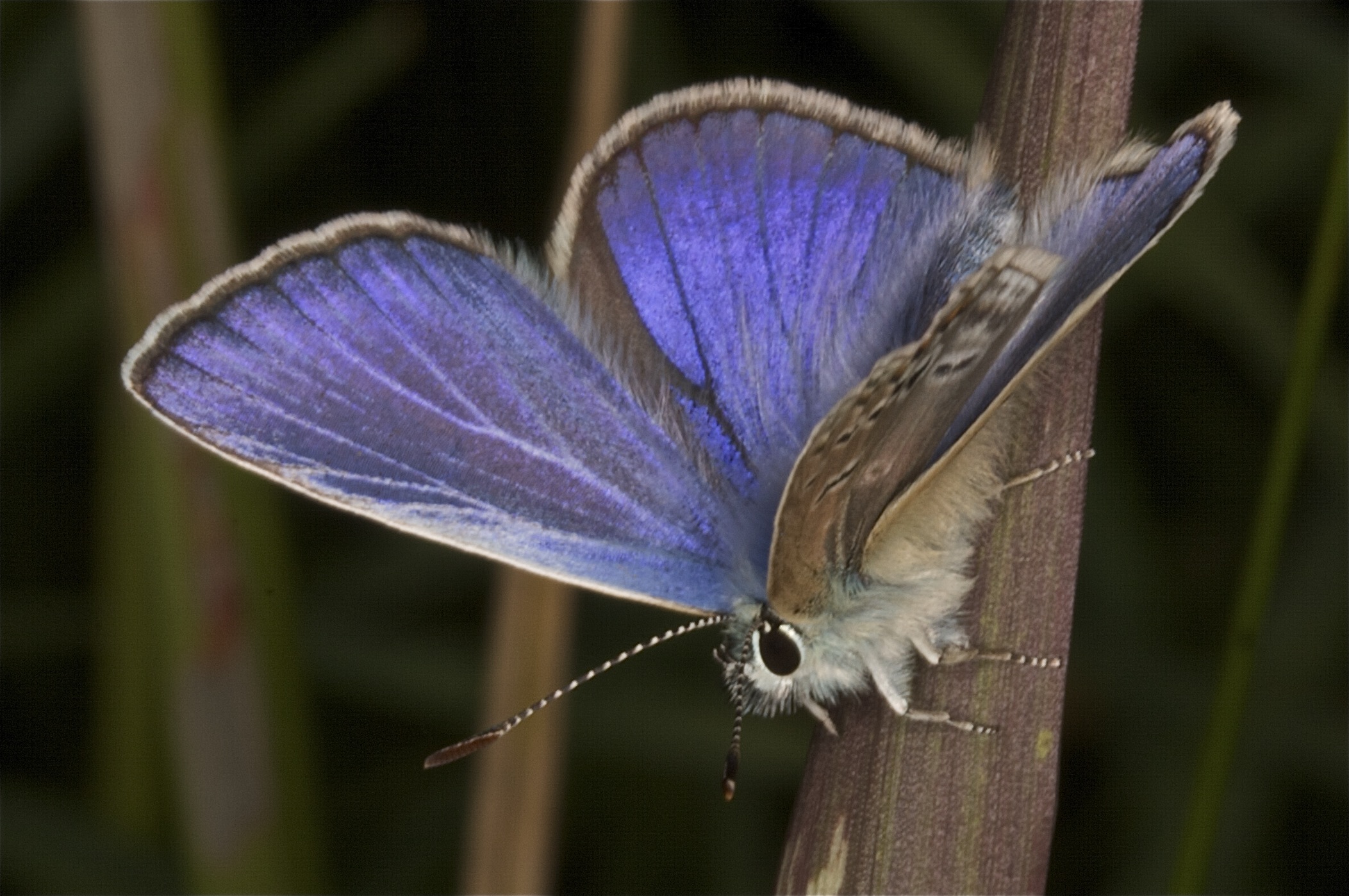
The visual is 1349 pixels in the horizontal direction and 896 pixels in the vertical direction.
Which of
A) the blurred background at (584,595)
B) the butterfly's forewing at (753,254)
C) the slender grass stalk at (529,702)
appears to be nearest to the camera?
the butterfly's forewing at (753,254)

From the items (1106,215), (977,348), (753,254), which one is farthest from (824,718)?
(753,254)

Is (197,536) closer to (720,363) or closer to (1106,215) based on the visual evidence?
(720,363)

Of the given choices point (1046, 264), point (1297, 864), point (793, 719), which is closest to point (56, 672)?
→ point (793, 719)

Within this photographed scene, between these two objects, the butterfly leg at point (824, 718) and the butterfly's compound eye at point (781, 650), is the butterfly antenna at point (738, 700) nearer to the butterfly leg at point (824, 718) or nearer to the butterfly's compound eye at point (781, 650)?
the butterfly's compound eye at point (781, 650)

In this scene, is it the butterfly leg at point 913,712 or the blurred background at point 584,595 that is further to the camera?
the blurred background at point 584,595

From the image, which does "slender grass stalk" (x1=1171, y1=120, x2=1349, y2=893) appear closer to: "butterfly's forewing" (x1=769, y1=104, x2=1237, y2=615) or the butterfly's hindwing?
"butterfly's forewing" (x1=769, y1=104, x2=1237, y2=615)

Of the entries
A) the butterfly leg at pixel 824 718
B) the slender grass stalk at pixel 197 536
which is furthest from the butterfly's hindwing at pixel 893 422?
the slender grass stalk at pixel 197 536

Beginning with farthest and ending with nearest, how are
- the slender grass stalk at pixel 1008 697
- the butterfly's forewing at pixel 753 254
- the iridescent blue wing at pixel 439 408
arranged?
1. the butterfly's forewing at pixel 753 254
2. the iridescent blue wing at pixel 439 408
3. the slender grass stalk at pixel 1008 697
